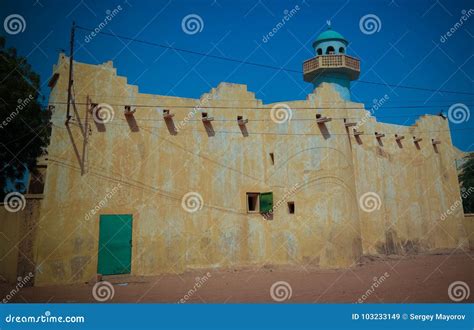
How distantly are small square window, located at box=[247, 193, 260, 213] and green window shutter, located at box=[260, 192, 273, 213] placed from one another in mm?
201

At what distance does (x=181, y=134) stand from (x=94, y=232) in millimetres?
4194

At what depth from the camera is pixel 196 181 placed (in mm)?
12836

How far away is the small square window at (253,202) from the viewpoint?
13.6 metres

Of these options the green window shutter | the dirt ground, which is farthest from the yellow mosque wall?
the dirt ground

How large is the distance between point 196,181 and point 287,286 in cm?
466

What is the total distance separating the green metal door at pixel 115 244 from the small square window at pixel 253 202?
4209mm

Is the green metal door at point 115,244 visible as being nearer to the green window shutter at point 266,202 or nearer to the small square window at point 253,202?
the small square window at point 253,202

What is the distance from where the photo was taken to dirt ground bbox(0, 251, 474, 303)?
29.6ft

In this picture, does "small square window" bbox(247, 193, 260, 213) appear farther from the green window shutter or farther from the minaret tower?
the minaret tower

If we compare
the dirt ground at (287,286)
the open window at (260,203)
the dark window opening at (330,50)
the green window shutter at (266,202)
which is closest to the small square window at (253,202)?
the open window at (260,203)

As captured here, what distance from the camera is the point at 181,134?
1288 cm

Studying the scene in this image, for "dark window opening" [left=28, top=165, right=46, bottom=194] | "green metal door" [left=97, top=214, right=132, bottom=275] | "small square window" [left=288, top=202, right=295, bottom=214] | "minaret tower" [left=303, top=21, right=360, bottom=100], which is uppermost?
"minaret tower" [left=303, top=21, right=360, bottom=100]

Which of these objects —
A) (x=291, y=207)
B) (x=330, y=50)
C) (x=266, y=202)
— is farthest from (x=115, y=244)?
(x=330, y=50)

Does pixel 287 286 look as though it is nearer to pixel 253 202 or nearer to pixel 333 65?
pixel 253 202
